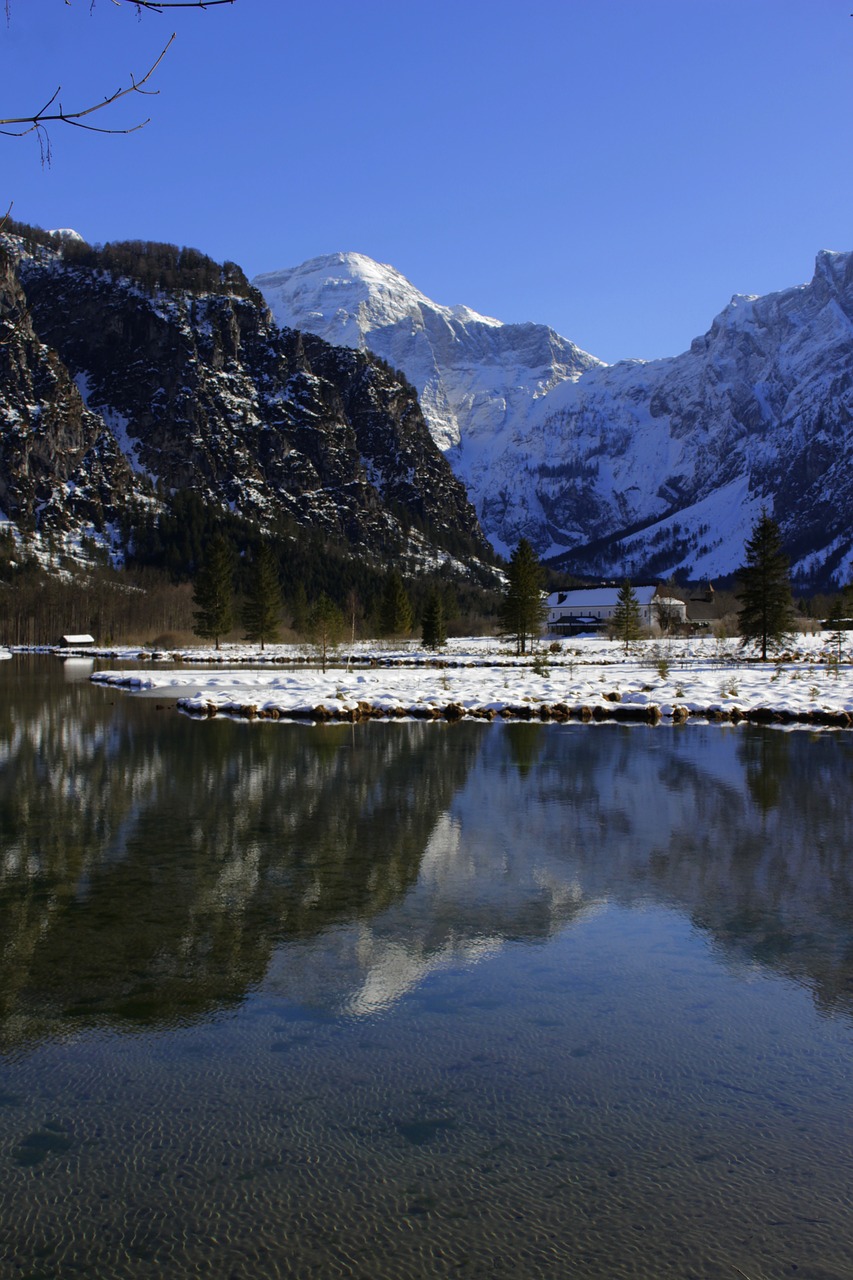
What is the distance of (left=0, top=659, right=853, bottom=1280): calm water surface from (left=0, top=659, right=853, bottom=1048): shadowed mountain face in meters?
0.06

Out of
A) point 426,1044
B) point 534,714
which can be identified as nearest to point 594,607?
point 534,714

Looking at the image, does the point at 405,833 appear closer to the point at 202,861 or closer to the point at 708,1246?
the point at 202,861

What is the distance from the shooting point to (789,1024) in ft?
25.2

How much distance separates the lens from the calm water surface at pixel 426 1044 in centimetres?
510

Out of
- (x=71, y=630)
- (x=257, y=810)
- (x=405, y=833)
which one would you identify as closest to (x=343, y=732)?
(x=257, y=810)

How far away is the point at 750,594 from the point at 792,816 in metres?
54.2

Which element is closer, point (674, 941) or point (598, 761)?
point (674, 941)

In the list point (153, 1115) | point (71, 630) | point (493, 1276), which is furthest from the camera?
point (71, 630)

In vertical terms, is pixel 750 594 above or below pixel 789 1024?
above

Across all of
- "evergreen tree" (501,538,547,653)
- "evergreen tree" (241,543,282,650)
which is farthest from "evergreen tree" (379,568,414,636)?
"evergreen tree" (501,538,547,653)

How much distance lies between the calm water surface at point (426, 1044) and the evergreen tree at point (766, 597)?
53292 millimetres

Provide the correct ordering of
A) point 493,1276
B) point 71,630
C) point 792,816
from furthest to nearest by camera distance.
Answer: point 71,630
point 792,816
point 493,1276

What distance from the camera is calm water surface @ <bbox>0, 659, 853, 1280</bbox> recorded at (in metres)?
5.10

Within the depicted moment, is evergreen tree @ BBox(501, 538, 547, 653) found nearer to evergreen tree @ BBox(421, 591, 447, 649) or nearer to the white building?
evergreen tree @ BBox(421, 591, 447, 649)
